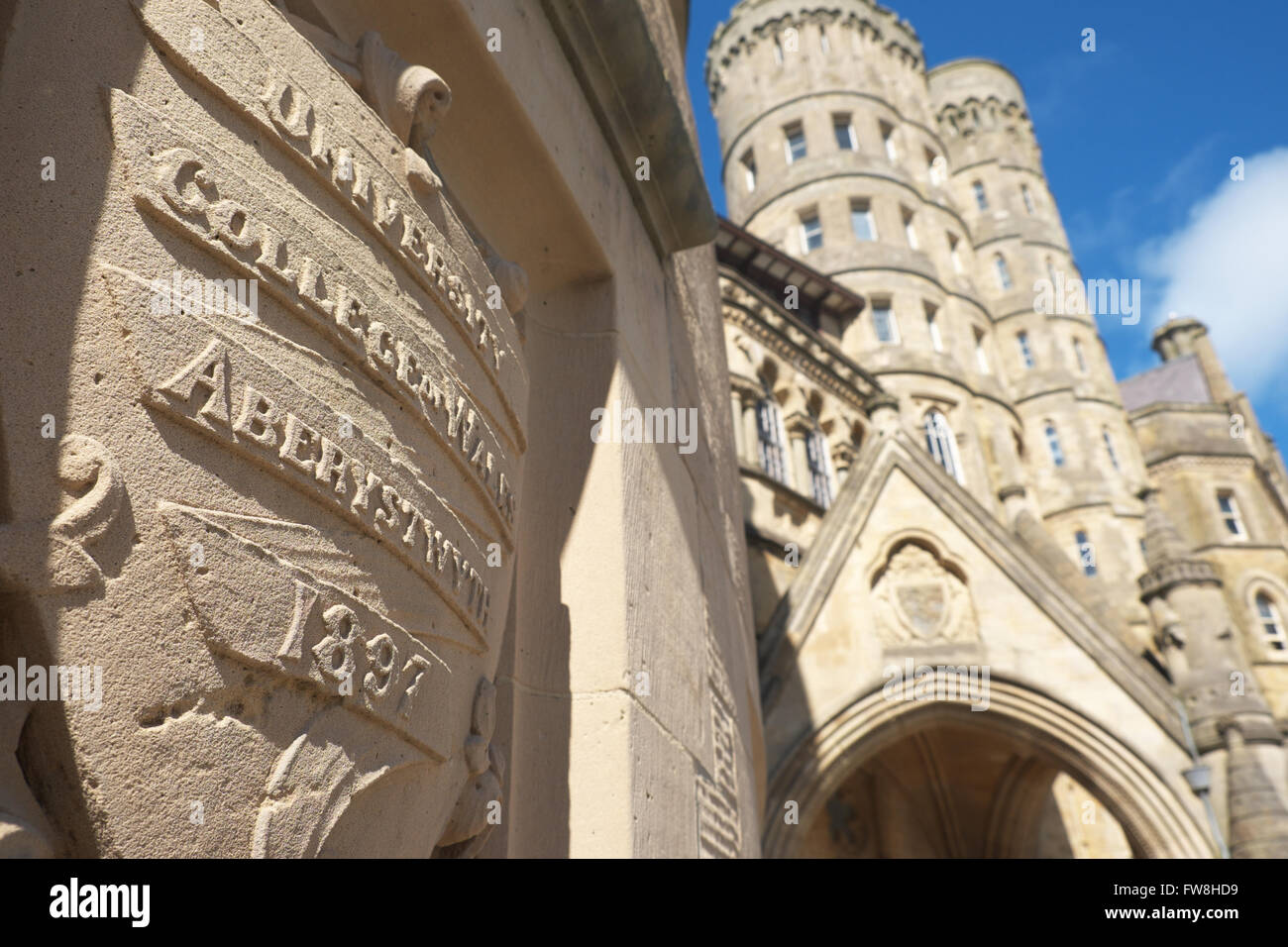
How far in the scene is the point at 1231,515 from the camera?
28750 mm

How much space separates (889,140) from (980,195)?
4.82 m

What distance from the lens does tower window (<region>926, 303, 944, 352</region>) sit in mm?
25844

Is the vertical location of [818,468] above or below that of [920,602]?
above

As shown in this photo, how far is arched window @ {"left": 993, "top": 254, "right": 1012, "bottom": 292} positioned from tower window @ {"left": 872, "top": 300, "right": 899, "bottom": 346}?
5.80m

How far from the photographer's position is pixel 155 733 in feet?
4.85

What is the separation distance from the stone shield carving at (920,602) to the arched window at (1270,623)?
1668cm

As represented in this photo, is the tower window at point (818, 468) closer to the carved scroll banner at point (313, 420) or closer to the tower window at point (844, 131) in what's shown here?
the tower window at point (844, 131)

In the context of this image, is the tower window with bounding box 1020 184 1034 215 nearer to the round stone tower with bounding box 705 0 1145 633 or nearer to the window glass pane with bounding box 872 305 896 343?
the round stone tower with bounding box 705 0 1145 633

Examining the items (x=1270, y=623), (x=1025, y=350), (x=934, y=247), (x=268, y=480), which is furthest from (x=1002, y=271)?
(x=268, y=480)

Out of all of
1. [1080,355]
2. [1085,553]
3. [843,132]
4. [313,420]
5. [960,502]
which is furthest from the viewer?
[1080,355]

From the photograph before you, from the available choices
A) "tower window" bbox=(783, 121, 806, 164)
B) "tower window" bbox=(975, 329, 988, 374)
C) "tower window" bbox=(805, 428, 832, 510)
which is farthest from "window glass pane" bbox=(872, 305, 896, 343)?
"tower window" bbox=(805, 428, 832, 510)

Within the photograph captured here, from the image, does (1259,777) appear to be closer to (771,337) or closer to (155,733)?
(771,337)

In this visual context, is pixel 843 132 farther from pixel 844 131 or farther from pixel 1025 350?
pixel 1025 350

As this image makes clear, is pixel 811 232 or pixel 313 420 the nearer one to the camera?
pixel 313 420
